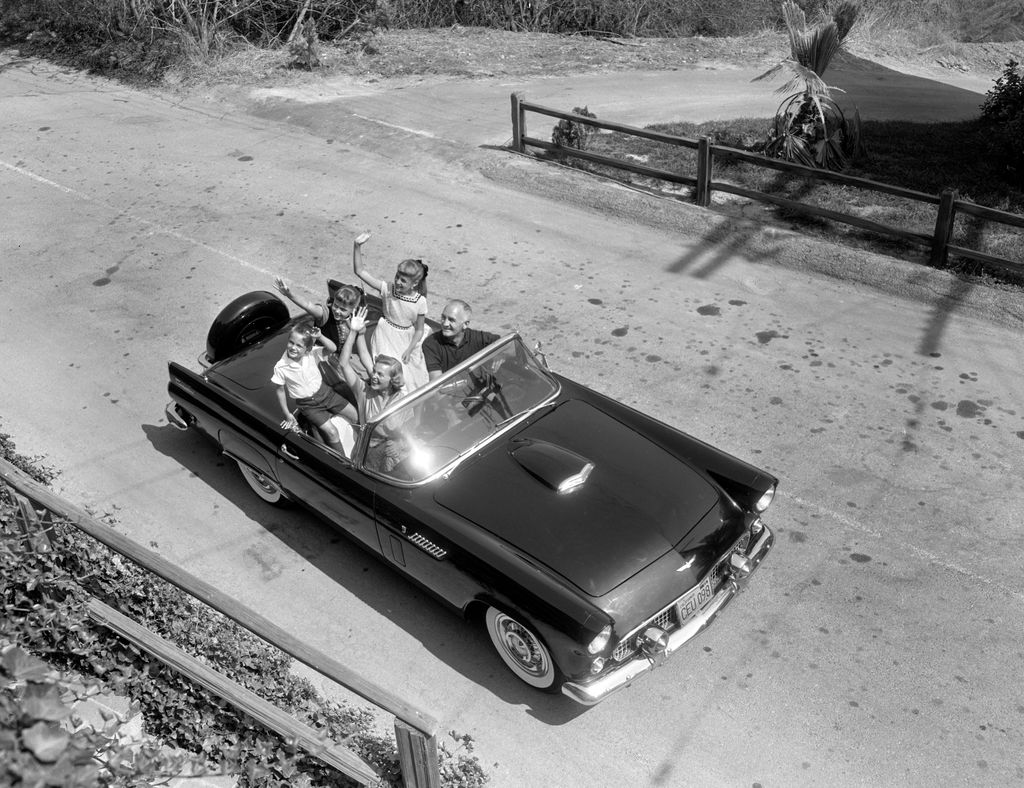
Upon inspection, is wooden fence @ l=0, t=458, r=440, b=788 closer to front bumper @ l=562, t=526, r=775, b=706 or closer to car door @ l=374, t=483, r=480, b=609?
front bumper @ l=562, t=526, r=775, b=706

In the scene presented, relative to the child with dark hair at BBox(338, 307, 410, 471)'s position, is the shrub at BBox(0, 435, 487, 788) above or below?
below

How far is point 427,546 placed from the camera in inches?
233

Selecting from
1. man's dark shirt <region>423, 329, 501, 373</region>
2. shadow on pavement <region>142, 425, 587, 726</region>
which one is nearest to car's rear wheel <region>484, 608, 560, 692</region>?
shadow on pavement <region>142, 425, 587, 726</region>

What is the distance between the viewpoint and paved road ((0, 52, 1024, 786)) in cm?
555

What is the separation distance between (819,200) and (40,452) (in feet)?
Result: 28.0

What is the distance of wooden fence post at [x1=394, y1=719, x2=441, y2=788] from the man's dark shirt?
309cm

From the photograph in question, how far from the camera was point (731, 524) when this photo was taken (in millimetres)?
5934

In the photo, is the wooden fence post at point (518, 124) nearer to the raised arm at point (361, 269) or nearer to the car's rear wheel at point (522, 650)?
the raised arm at point (361, 269)

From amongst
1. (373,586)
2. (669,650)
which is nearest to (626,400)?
(373,586)

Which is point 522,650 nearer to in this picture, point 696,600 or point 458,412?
point 696,600

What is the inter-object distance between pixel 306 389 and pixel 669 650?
2921 mm

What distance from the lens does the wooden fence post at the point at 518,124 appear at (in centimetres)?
1323

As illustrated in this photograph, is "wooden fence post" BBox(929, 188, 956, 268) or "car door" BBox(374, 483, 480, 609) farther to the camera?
"wooden fence post" BBox(929, 188, 956, 268)

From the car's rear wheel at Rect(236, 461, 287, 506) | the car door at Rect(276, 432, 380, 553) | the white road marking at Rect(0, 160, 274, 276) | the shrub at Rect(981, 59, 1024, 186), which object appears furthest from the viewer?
the shrub at Rect(981, 59, 1024, 186)
